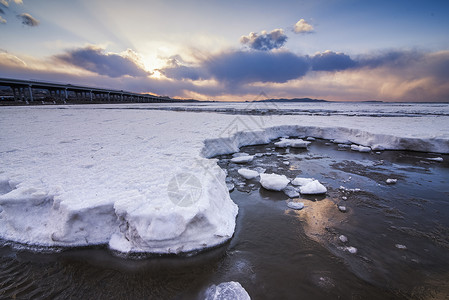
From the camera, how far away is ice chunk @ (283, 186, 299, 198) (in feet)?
16.1

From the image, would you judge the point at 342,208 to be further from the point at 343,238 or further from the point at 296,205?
the point at 343,238

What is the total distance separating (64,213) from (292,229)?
3.91m

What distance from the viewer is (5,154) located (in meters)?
5.08

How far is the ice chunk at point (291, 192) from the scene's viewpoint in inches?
193

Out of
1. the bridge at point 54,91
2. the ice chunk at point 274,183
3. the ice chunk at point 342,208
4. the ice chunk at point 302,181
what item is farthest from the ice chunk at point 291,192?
the bridge at point 54,91

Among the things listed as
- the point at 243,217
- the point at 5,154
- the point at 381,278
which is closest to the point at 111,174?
the point at 243,217

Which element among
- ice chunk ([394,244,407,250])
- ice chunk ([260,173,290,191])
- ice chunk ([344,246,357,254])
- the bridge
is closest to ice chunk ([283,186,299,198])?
ice chunk ([260,173,290,191])

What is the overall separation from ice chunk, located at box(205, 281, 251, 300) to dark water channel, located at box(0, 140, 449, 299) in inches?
4.4

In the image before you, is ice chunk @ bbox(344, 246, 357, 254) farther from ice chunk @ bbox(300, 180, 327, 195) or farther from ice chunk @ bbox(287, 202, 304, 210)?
ice chunk @ bbox(300, 180, 327, 195)

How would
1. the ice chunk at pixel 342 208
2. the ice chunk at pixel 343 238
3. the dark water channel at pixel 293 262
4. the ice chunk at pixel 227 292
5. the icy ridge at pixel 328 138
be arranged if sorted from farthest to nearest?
the icy ridge at pixel 328 138 < the ice chunk at pixel 342 208 < the ice chunk at pixel 343 238 < the dark water channel at pixel 293 262 < the ice chunk at pixel 227 292

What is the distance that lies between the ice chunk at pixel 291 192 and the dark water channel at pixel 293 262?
21 cm

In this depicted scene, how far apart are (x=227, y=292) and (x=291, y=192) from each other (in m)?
3.33

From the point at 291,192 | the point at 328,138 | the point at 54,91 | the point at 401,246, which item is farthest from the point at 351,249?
the point at 54,91

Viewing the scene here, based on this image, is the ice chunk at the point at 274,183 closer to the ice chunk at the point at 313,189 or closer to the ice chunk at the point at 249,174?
the ice chunk at the point at 313,189
